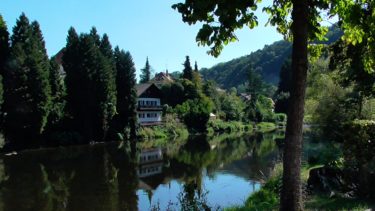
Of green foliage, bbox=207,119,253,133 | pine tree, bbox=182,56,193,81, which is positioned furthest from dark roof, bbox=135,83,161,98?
pine tree, bbox=182,56,193,81

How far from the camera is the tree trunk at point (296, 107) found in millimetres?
7262

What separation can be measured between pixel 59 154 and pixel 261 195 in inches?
1072

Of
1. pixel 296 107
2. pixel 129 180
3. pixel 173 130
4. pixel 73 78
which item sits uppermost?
pixel 73 78

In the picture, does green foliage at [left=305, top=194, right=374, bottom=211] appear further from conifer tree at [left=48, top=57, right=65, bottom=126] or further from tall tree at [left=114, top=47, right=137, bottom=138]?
tall tree at [left=114, top=47, right=137, bottom=138]

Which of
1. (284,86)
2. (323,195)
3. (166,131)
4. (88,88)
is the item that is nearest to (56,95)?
(88,88)

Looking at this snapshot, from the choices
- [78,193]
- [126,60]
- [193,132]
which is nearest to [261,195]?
[78,193]

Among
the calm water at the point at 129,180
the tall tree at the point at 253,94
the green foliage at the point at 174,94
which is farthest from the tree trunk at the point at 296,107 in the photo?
the tall tree at the point at 253,94

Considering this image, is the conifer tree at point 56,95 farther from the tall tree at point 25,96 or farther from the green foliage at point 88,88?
the tall tree at point 25,96

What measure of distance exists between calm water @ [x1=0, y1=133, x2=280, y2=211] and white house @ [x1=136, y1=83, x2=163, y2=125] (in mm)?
29003

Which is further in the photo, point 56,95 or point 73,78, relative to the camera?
point 73,78

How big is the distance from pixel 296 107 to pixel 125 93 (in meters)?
51.5

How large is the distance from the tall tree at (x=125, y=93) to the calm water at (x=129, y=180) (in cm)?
1928

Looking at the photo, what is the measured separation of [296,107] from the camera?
729cm

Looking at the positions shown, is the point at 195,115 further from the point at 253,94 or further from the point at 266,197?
the point at 266,197
